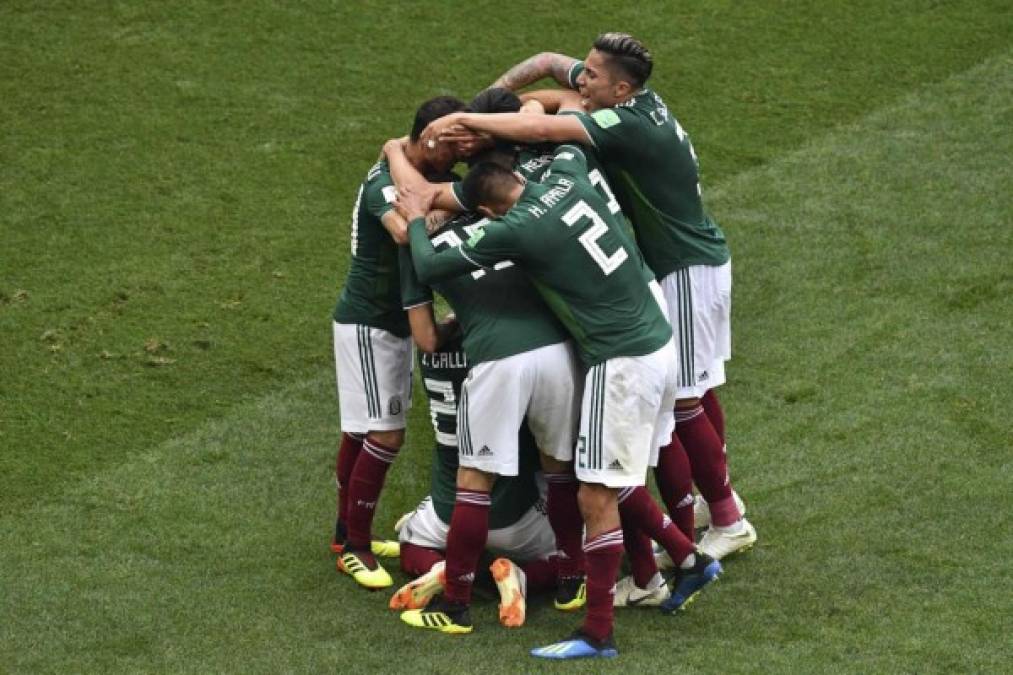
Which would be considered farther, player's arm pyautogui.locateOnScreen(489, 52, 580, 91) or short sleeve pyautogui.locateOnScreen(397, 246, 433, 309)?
player's arm pyautogui.locateOnScreen(489, 52, 580, 91)

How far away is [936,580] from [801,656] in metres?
0.88

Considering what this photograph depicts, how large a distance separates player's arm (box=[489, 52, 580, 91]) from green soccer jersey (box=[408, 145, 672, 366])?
3.72ft

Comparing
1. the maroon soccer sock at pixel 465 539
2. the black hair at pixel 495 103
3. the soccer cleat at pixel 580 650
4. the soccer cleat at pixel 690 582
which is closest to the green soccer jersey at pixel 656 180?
the black hair at pixel 495 103

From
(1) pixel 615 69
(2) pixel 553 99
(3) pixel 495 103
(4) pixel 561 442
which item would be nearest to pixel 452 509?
(4) pixel 561 442

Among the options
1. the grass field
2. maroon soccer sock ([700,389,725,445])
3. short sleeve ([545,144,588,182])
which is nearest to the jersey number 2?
short sleeve ([545,144,588,182])

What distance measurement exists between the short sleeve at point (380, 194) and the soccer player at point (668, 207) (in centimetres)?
25

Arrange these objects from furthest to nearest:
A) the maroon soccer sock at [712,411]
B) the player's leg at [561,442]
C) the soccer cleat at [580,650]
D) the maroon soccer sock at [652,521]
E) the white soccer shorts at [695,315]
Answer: the maroon soccer sock at [712,411]
the white soccer shorts at [695,315]
the maroon soccer sock at [652,521]
the player's leg at [561,442]
the soccer cleat at [580,650]

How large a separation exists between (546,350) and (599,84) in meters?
1.16

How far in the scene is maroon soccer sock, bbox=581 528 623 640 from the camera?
6270mm

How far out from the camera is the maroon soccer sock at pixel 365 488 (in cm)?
705

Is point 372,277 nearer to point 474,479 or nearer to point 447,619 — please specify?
point 474,479

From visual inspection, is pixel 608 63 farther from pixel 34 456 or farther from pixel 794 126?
pixel 794 126

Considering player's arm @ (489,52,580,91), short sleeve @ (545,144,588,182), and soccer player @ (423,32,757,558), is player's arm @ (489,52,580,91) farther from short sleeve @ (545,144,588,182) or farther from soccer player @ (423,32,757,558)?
short sleeve @ (545,144,588,182)

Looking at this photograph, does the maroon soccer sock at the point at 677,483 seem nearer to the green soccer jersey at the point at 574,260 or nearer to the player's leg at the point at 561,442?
the player's leg at the point at 561,442
